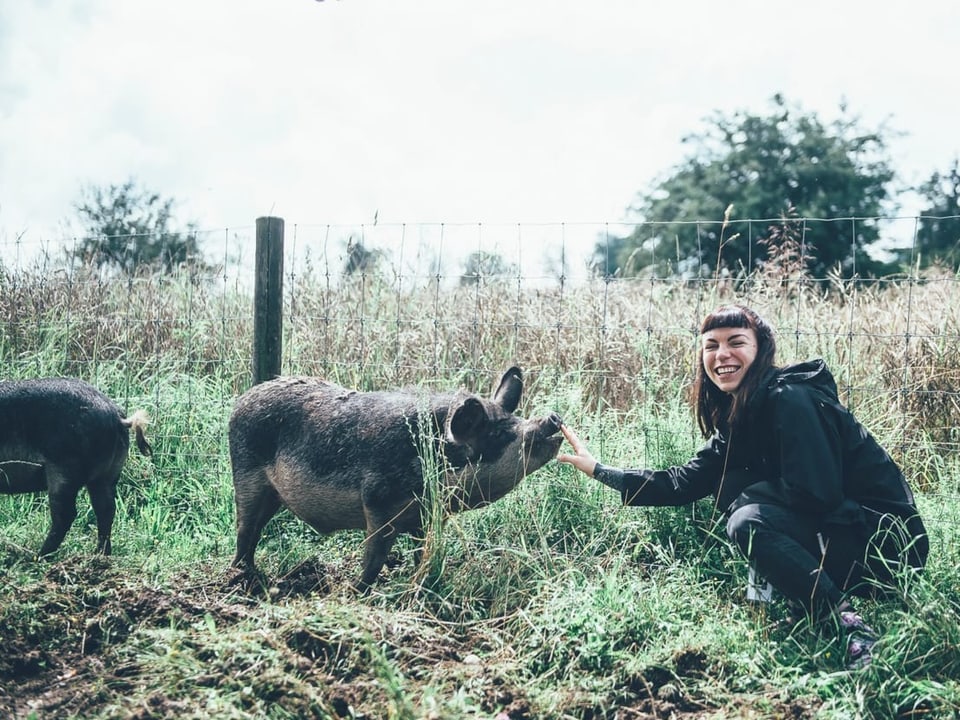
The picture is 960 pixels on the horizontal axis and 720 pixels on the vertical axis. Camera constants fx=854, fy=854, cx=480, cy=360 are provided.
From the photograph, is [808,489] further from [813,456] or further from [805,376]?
[805,376]

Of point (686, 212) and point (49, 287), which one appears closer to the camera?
point (49, 287)

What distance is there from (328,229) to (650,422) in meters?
2.59

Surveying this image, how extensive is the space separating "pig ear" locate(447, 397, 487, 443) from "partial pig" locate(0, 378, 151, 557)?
205cm

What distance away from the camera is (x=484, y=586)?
379 cm

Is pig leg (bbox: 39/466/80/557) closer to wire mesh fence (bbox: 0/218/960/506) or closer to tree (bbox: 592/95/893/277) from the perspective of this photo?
wire mesh fence (bbox: 0/218/960/506)

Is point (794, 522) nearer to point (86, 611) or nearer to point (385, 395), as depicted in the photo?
point (385, 395)

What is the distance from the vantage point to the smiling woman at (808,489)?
3.32m

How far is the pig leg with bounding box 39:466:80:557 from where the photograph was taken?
4.46 meters

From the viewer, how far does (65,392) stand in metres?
4.55

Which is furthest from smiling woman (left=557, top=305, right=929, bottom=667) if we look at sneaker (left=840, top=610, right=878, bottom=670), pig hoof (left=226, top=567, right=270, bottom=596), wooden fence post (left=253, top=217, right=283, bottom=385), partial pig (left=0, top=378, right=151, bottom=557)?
partial pig (left=0, top=378, right=151, bottom=557)

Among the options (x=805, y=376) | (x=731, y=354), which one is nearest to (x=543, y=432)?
(x=731, y=354)

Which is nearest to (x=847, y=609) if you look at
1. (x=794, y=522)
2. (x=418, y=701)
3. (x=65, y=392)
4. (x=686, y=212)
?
(x=794, y=522)

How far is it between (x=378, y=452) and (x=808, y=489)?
5.95 feet

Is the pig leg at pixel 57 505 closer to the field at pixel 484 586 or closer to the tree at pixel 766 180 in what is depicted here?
the field at pixel 484 586
